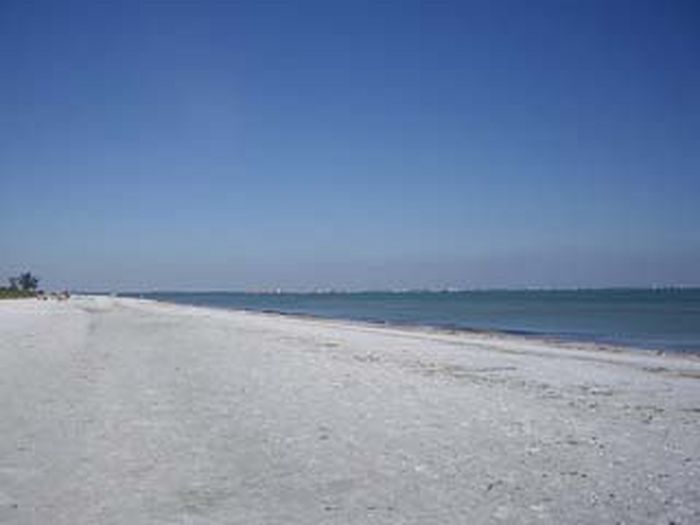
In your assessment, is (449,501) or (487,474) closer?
(449,501)

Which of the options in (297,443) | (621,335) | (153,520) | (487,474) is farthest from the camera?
(621,335)

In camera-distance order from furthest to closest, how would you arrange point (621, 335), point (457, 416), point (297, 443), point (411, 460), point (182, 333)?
Answer: point (621, 335)
point (182, 333)
point (457, 416)
point (297, 443)
point (411, 460)

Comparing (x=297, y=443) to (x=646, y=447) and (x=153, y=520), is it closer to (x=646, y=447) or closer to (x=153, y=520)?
(x=153, y=520)

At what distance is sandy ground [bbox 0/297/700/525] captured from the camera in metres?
7.15

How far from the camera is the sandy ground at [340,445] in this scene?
715 centimetres

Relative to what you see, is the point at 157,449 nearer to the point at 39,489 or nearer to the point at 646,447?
the point at 39,489

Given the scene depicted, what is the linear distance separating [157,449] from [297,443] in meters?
1.77

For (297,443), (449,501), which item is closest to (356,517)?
(449,501)

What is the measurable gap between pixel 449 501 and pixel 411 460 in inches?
68.1

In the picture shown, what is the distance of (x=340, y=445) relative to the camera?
32.2 ft

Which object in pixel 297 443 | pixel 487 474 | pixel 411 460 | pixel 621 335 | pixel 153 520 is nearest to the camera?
pixel 153 520

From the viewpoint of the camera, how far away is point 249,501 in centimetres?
735

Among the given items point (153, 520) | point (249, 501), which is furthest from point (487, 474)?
point (153, 520)

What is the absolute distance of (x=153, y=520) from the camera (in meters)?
6.71
